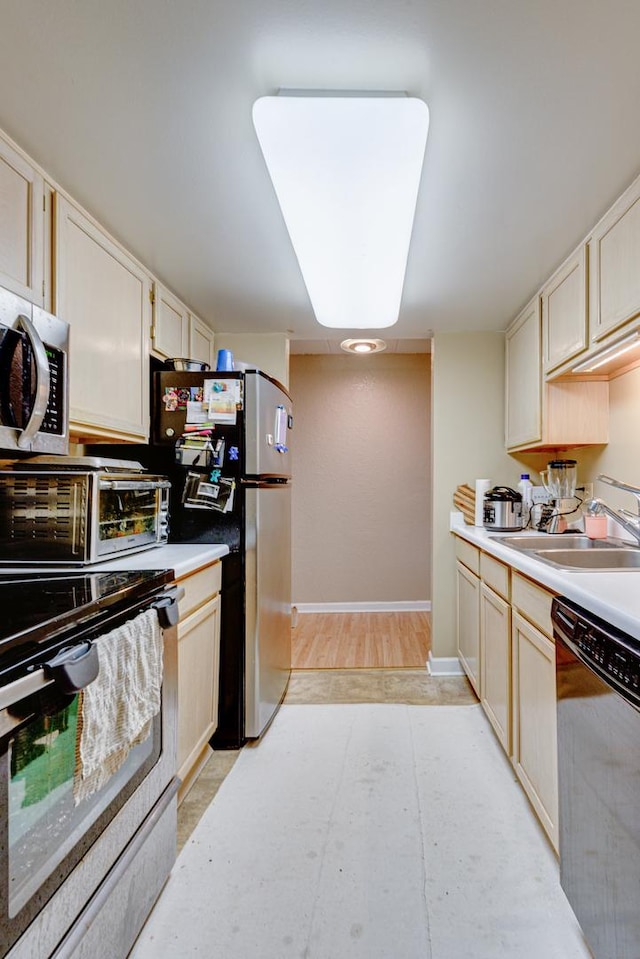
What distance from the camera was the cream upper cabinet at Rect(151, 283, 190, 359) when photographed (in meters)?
2.27

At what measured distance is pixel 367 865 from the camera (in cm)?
146

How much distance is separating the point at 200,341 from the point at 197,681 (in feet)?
6.25

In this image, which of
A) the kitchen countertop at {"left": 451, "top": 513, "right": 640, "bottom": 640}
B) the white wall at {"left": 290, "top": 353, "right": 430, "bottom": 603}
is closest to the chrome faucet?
the kitchen countertop at {"left": 451, "top": 513, "right": 640, "bottom": 640}

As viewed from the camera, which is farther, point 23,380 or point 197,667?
point 197,667

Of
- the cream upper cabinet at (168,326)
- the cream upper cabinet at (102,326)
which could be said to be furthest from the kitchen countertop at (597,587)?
the cream upper cabinet at (168,326)

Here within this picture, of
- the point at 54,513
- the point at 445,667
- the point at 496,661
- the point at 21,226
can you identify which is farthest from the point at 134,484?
the point at 445,667

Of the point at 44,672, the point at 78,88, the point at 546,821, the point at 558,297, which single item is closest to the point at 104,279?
the point at 78,88

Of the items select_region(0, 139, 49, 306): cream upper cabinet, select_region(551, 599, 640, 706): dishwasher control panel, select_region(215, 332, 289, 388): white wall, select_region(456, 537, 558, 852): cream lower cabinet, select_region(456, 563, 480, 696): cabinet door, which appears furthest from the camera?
select_region(215, 332, 289, 388): white wall

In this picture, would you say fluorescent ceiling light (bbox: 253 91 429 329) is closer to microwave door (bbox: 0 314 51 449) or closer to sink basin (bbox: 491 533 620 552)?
microwave door (bbox: 0 314 51 449)

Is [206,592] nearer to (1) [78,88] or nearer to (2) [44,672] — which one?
(2) [44,672]

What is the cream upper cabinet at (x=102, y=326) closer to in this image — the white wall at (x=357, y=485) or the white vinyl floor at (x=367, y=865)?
the white vinyl floor at (x=367, y=865)

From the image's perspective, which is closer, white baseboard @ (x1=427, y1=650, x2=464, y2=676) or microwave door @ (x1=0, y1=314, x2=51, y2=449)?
microwave door @ (x1=0, y1=314, x2=51, y2=449)

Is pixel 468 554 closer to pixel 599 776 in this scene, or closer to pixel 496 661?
pixel 496 661

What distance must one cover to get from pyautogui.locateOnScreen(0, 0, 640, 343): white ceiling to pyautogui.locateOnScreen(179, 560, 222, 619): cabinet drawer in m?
1.32
